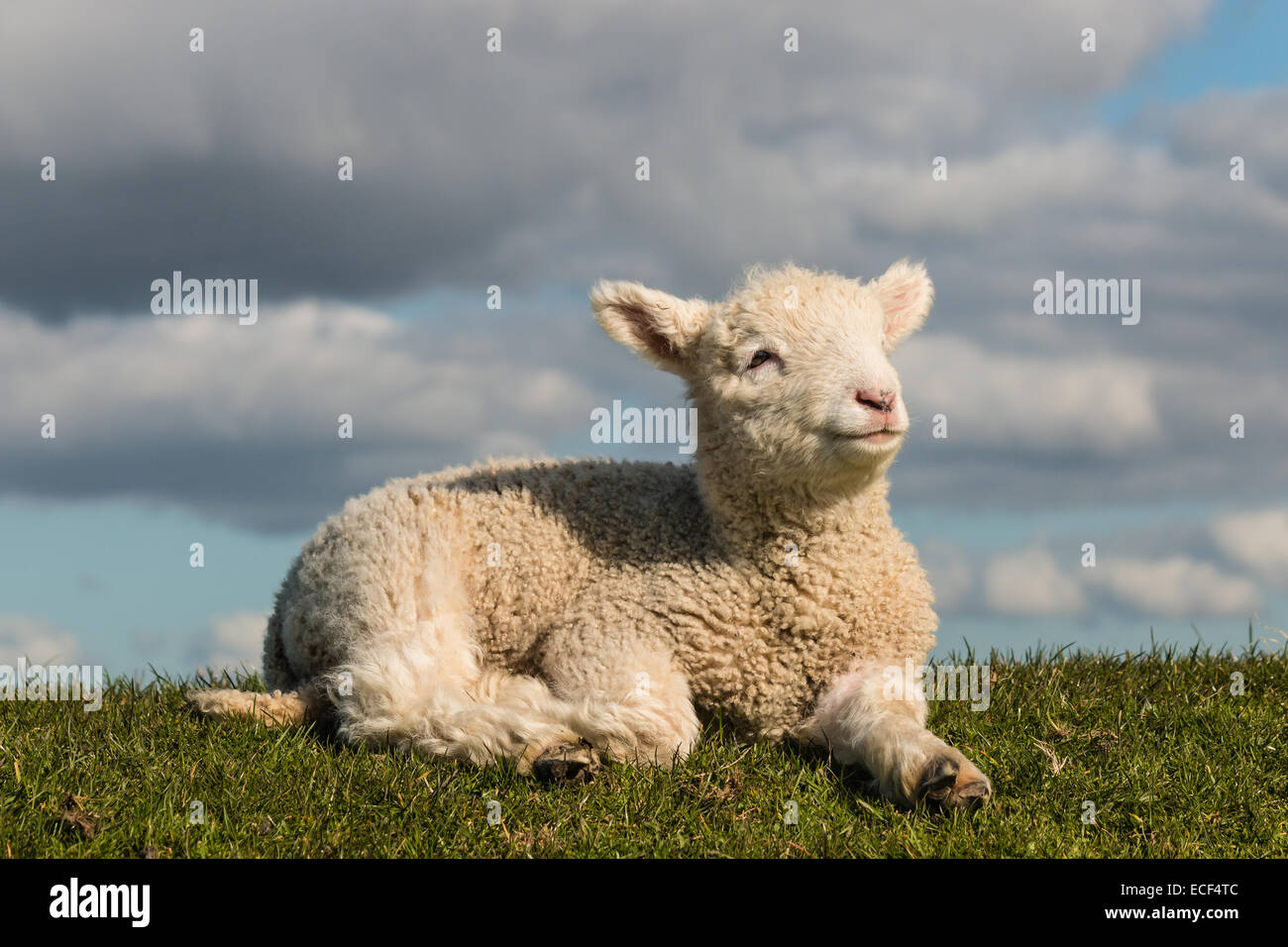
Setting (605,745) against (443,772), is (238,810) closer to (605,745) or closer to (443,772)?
(443,772)

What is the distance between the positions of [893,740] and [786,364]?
5.98ft

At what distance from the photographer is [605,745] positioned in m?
5.82

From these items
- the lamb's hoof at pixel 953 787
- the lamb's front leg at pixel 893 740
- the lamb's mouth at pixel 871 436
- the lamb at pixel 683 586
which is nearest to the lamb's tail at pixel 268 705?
the lamb at pixel 683 586

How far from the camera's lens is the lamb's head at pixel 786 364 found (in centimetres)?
585

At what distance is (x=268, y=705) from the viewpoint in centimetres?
676

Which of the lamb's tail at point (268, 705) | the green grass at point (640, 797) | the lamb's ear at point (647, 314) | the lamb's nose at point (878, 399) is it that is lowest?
the green grass at point (640, 797)

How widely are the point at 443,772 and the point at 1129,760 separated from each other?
10.9 ft

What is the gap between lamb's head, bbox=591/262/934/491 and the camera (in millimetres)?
5848

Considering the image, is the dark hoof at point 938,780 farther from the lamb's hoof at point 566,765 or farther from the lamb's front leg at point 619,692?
the lamb's hoof at point 566,765

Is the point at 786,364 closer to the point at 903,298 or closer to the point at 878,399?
the point at 878,399

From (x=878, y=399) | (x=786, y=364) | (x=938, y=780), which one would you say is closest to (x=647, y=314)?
(x=786, y=364)

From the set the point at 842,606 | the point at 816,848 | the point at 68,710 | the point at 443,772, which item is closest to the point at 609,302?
the point at 842,606
